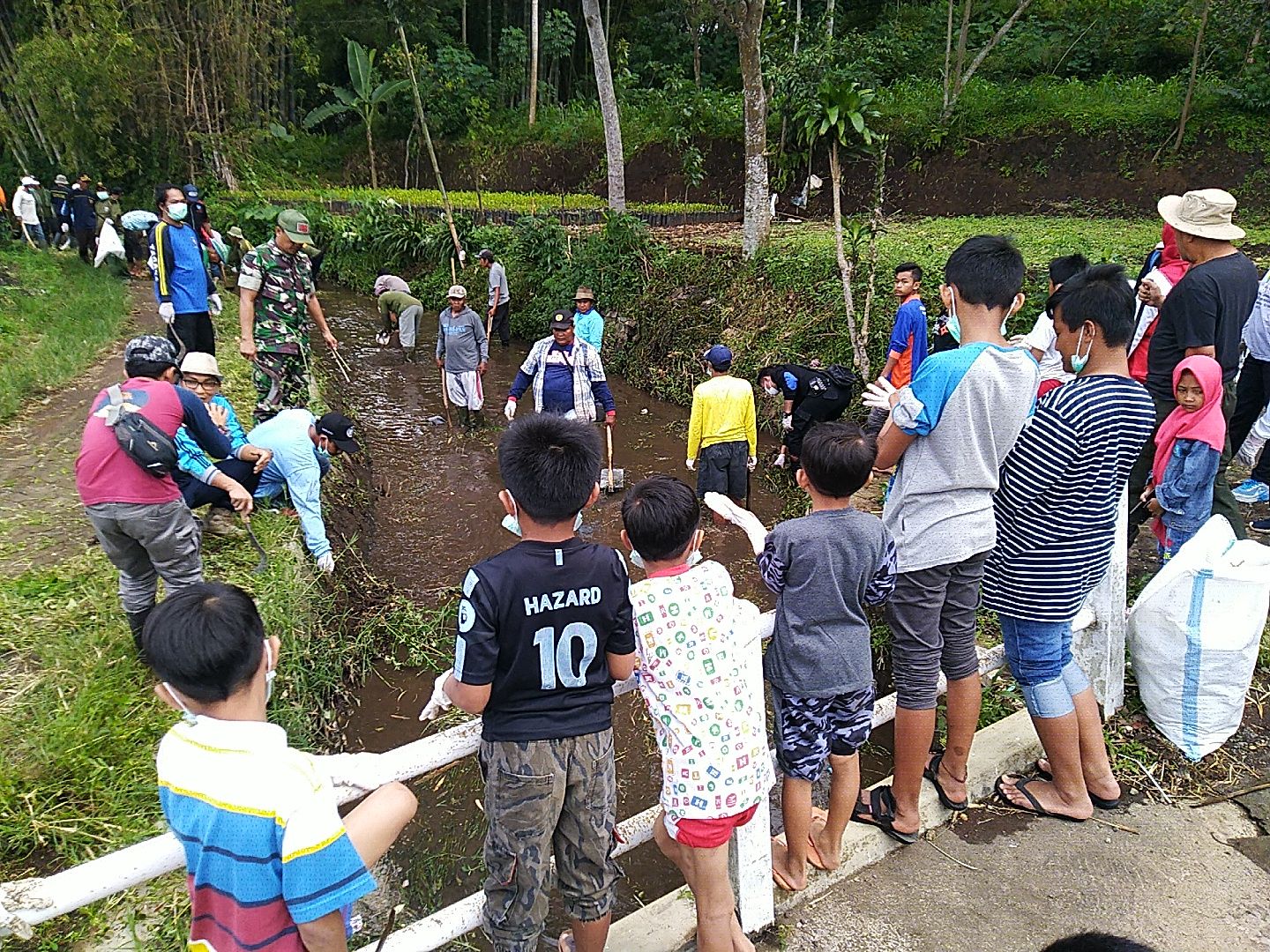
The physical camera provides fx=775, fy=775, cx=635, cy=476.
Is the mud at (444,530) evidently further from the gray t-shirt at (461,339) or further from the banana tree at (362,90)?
the banana tree at (362,90)

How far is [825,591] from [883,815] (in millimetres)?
1027

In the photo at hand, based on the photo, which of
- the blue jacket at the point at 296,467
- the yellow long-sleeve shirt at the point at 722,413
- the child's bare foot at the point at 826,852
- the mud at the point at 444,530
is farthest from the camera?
the yellow long-sleeve shirt at the point at 722,413

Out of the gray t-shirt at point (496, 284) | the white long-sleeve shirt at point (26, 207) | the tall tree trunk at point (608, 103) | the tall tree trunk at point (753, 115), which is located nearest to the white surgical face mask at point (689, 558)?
the tall tree trunk at point (753, 115)

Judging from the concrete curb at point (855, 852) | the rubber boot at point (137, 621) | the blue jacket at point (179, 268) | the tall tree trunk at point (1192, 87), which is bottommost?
the concrete curb at point (855, 852)

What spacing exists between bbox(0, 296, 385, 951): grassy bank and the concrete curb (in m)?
1.51

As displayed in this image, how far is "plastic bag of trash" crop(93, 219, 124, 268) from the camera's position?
43.2ft

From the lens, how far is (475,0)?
3134 centimetres

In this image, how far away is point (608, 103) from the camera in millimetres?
13305

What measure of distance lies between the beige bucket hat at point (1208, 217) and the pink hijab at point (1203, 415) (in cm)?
63

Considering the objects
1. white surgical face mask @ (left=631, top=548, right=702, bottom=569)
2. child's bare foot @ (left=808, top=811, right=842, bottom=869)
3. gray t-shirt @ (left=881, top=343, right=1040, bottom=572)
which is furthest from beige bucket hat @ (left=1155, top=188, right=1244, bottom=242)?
child's bare foot @ (left=808, top=811, right=842, bottom=869)

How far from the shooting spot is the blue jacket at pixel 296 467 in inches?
200

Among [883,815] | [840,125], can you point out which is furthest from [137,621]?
[840,125]

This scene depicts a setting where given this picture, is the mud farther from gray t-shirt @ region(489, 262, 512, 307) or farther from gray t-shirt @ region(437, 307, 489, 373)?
gray t-shirt @ region(489, 262, 512, 307)

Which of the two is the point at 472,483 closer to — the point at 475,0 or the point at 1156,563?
the point at 1156,563
